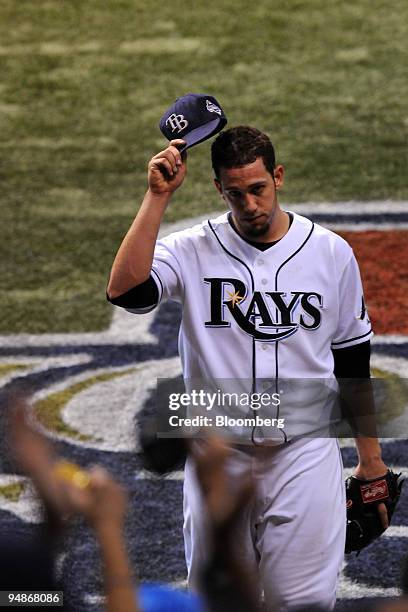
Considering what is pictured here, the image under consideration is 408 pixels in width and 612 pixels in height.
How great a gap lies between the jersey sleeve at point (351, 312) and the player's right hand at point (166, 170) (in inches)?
23.0

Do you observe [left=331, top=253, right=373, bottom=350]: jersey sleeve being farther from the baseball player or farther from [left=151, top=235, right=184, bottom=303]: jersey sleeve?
[left=151, top=235, right=184, bottom=303]: jersey sleeve

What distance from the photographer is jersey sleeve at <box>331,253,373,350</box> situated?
394 centimetres

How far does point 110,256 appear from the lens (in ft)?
27.5

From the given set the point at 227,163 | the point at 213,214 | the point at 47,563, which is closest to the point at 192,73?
the point at 213,214

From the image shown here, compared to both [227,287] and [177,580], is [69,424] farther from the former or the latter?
[227,287]

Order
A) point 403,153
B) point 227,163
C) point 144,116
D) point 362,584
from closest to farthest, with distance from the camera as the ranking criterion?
1. point 227,163
2. point 362,584
3. point 403,153
4. point 144,116

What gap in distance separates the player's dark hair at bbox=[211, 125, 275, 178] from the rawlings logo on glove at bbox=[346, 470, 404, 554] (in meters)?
1.02

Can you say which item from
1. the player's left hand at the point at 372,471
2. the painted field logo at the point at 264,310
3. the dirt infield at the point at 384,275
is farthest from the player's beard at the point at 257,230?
the dirt infield at the point at 384,275

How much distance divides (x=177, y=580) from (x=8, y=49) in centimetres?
769

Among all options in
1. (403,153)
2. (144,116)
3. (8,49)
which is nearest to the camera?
(403,153)

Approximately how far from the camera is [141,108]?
1066cm

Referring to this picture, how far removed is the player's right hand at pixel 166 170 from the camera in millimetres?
3740

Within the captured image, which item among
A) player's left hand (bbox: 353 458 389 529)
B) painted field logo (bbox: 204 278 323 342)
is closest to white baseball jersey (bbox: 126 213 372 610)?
painted field logo (bbox: 204 278 323 342)

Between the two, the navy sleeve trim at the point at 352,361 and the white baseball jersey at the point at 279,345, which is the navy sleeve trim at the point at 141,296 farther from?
the navy sleeve trim at the point at 352,361
